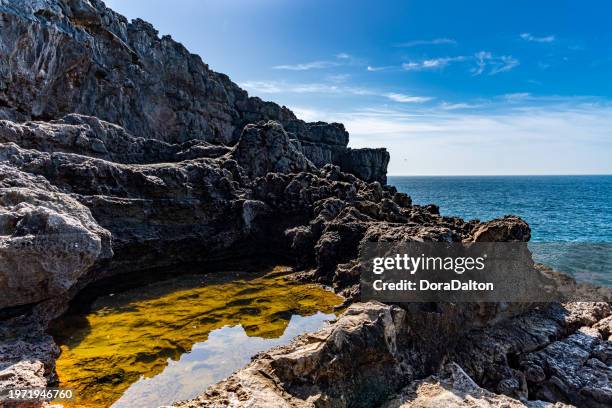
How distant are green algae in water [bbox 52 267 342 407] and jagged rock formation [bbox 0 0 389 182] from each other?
24.6 metres

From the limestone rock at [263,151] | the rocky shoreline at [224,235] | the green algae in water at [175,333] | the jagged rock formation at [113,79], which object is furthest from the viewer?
the jagged rock formation at [113,79]

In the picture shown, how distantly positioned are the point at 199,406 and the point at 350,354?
3.69 metres

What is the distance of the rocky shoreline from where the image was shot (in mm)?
9492

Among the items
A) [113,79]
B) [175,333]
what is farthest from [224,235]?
[113,79]

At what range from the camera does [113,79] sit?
4641 cm

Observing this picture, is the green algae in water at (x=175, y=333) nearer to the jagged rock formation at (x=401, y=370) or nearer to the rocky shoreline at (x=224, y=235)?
the rocky shoreline at (x=224, y=235)

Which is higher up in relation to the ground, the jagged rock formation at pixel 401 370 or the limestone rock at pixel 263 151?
the limestone rock at pixel 263 151

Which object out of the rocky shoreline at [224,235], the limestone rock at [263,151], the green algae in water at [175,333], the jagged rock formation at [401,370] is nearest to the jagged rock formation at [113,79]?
the rocky shoreline at [224,235]

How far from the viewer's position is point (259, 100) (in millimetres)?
76188

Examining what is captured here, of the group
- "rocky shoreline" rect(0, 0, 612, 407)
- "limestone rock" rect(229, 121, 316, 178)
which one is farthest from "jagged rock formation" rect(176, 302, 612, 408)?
"limestone rock" rect(229, 121, 316, 178)

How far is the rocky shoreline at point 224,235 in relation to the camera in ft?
31.1

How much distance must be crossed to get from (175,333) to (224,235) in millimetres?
11530

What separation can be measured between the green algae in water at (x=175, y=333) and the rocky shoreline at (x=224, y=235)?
1239 millimetres

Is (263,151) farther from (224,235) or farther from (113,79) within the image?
(113,79)
